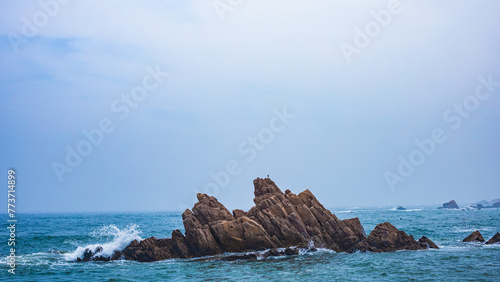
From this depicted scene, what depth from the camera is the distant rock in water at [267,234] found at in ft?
147

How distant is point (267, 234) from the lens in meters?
45.7

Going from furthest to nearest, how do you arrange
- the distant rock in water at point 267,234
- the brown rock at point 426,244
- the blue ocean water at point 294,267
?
the brown rock at point 426,244
the distant rock in water at point 267,234
the blue ocean water at point 294,267

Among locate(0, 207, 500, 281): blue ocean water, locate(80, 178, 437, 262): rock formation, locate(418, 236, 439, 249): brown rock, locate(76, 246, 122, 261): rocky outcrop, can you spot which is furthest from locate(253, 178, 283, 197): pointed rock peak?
locate(76, 246, 122, 261): rocky outcrop

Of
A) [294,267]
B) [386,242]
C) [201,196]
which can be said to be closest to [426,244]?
[386,242]

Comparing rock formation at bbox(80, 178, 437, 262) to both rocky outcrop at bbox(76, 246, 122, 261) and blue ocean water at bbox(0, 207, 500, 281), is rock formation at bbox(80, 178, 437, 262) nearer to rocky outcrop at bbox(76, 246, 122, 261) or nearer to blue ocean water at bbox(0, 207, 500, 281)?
rocky outcrop at bbox(76, 246, 122, 261)

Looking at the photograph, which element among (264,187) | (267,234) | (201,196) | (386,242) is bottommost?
(386,242)

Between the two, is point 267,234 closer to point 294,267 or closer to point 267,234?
point 267,234

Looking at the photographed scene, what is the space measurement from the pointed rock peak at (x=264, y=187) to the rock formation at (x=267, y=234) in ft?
5.87

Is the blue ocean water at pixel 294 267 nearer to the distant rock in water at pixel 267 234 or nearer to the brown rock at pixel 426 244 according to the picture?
the distant rock in water at pixel 267 234

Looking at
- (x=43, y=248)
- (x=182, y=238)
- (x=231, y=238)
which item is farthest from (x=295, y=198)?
(x=43, y=248)

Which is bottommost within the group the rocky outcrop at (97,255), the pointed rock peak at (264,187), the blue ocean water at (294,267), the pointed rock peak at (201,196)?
the blue ocean water at (294,267)

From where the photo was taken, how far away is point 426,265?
129 ft

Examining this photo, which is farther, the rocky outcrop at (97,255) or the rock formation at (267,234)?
the rocky outcrop at (97,255)

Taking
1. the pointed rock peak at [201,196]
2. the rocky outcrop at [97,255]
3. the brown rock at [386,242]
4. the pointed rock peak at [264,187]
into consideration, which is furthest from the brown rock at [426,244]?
the rocky outcrop at [97,255]
